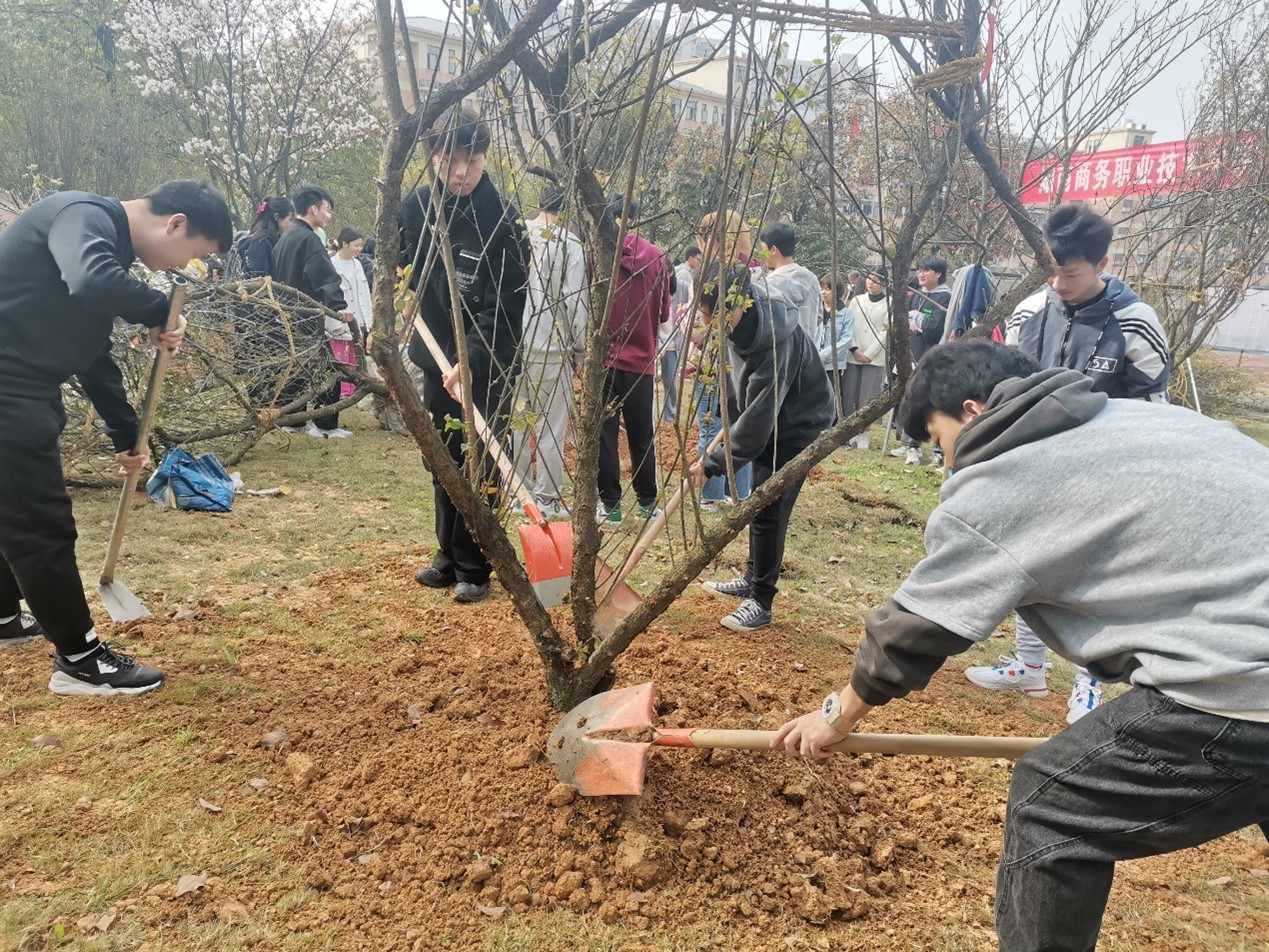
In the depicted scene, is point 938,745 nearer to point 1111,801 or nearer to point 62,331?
point 1111,801

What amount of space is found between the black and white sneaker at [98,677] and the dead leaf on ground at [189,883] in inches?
43.8

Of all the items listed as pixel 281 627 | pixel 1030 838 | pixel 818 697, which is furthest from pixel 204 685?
pixel 1030 838

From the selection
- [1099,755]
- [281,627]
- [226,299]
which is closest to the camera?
[1099,755]

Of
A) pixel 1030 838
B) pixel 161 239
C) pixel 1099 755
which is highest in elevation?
pixel 161 239

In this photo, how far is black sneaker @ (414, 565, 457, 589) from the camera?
4.12 m

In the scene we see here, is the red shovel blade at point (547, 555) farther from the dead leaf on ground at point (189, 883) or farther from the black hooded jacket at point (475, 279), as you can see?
the dead leaf on ground at point (189, 883)

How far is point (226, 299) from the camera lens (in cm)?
586

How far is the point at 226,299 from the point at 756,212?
470cm

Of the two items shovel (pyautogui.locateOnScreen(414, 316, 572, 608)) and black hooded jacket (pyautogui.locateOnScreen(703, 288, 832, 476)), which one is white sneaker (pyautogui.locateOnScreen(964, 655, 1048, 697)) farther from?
shovel (pyautogui.locateOnScreen(414, 316, 572, 608))

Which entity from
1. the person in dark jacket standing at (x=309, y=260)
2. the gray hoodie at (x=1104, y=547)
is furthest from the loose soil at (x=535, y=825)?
the person in dark jacket standing at (x=309, y=260)

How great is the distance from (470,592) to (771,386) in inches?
69.1

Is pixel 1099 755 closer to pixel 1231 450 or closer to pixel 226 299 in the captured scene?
pixel 1231 450

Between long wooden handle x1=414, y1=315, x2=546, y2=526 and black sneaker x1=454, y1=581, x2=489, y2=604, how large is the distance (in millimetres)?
634

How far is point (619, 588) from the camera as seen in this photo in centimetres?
339
